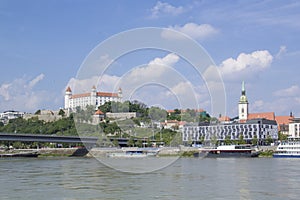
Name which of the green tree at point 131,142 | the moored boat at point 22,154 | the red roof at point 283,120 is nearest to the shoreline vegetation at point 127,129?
the green tree at point 131,142

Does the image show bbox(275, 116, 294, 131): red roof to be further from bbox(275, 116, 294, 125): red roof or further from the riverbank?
the riverbank

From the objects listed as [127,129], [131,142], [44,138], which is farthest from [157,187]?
[127,129]

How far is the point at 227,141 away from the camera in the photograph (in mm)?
41812

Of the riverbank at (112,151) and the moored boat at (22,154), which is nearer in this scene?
the riverbank at (112,151)

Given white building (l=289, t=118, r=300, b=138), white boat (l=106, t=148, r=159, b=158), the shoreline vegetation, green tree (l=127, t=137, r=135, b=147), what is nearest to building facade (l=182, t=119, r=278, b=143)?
the shoreline vegetation

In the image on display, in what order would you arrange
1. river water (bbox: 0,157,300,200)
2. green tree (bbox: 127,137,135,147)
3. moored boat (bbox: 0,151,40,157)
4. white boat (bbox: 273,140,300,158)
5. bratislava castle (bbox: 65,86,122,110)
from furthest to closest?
bratislava castle (bbox: 65,86,122,110)
green tree (bbox: 127,137,135,147)
moored boat (bbox: 0,151,40,157)
white boat (bbox: 273,140,300,158)
river water (bbox: 0,157,300,200)

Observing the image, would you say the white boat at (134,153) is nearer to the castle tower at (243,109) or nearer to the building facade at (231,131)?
the building facade at (231,131)

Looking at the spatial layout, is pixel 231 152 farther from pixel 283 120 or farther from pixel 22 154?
pixel 283 120

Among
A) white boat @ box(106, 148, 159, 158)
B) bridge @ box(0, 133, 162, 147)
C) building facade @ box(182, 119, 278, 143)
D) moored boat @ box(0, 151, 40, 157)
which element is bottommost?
moored boat @ box(0, 151, 40, 157)

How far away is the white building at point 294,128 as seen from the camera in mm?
55250

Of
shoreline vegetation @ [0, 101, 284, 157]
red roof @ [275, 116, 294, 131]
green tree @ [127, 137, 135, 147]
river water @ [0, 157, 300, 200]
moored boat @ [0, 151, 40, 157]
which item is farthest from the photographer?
red roof @ [275, 116, 294, 131]

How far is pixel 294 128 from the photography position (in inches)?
2183

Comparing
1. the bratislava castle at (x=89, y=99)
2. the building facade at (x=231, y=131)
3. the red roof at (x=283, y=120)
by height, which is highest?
the bratislava castle at (x=89, y=99)

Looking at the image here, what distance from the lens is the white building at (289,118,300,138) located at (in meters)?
55.2
